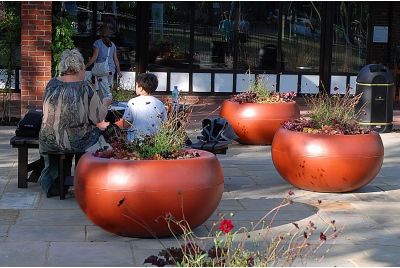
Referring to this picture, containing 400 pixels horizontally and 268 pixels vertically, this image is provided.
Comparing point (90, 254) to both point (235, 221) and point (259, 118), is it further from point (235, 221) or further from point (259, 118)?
point (259, 118)

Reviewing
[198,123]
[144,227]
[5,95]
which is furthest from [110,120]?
[5,95]

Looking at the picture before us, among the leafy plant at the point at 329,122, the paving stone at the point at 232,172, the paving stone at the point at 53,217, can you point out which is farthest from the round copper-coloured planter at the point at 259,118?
the paving stone at the point at 53,217

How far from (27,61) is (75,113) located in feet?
20.9

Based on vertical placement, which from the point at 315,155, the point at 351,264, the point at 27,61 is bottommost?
the point at 351,264

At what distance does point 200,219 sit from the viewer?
6496mm

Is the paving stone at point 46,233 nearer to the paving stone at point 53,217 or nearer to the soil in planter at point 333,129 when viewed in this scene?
the paving stone at point 53,217

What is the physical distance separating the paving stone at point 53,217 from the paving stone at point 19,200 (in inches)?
10.6

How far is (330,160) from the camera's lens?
8227 millimetres

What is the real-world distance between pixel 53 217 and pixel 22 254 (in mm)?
1282

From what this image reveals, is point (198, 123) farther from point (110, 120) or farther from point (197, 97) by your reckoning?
point (110, 120)

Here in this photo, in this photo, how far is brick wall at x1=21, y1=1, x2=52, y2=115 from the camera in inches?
537

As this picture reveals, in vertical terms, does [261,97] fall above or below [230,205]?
above

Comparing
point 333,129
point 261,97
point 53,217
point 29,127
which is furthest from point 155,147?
point 261,97

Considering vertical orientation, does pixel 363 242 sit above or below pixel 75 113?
below
